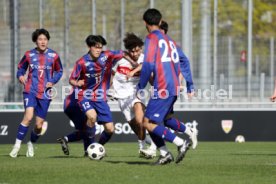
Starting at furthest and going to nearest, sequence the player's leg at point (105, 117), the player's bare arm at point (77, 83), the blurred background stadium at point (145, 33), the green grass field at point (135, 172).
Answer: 1. the blurred background stadium at point (145, 33)
2. the player's leg at point (105, 117)
3. the player's bare arm at point (77, 83)
4. the green grass field at point (135, 172)

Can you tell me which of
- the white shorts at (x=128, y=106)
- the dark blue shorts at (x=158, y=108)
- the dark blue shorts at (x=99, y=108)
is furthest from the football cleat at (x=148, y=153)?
the dark blue shorts at (x=158, y=108)

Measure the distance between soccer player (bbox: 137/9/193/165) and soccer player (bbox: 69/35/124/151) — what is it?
9.20 ft

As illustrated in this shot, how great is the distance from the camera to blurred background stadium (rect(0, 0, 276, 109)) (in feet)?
75.7

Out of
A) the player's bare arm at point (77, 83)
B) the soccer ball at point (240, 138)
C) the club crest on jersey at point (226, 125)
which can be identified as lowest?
the soccer ball at point (240, 138)

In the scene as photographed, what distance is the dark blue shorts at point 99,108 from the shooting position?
1476cm

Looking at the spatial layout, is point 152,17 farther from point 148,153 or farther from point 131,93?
point 131,93

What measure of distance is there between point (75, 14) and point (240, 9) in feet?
16.0

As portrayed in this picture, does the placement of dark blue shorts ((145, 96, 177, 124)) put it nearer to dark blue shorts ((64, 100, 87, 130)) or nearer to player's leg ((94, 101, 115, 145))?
player's leg ((94, 101, 115, 145))

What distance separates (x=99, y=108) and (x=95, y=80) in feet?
1.66

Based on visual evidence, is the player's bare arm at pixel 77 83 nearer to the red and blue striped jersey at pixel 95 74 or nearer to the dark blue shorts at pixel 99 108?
the red and blue striped jersey at pixel 95 74

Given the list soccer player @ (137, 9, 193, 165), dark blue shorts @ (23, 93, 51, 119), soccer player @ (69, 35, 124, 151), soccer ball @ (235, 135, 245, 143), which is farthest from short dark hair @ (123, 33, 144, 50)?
soccer ball @ (235, 135, 245, 143)

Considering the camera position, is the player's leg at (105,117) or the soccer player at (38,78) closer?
the player's leg at (105,117)

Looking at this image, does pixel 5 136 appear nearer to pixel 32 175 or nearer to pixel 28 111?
pixel 28 111

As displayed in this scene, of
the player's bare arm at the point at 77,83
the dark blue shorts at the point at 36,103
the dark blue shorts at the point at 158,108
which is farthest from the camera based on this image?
the dark blue shorts at the point at 36,103
